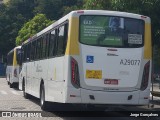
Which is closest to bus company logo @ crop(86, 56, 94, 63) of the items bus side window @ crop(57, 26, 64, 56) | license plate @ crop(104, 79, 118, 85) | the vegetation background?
license plate @ crop(104, 79, 118, 85)

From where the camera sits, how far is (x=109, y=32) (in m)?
11.5

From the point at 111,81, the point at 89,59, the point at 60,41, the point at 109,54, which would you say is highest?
the point at 60,41

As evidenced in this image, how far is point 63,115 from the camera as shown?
13.9 metres

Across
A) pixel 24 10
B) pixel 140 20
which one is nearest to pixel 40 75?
pixel 140 20

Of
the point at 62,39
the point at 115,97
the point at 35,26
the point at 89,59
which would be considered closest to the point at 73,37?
the point at 89,59

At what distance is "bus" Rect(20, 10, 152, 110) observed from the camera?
37.1 ft

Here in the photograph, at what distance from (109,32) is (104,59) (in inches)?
31.0

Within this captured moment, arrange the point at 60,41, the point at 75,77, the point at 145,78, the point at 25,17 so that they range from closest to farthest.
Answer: the point at 75,77 < the point at 145,78 < the point at 60,41 < the point at 25,17

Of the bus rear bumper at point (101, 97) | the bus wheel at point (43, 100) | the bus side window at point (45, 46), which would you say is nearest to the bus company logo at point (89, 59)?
the bus rear bumper at point (101, 97)

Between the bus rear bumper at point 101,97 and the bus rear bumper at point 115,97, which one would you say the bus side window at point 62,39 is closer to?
the bus rear bumper at point 101,97

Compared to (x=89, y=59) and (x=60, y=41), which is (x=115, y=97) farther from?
(x=60, y=41)

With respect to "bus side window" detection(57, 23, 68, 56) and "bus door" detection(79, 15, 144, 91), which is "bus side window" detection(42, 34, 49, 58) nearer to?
"bus side window" detection(57, 23, 68, 56)

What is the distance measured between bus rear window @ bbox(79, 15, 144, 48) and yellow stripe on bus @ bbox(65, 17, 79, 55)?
15 cm

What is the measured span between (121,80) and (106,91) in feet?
1.81
